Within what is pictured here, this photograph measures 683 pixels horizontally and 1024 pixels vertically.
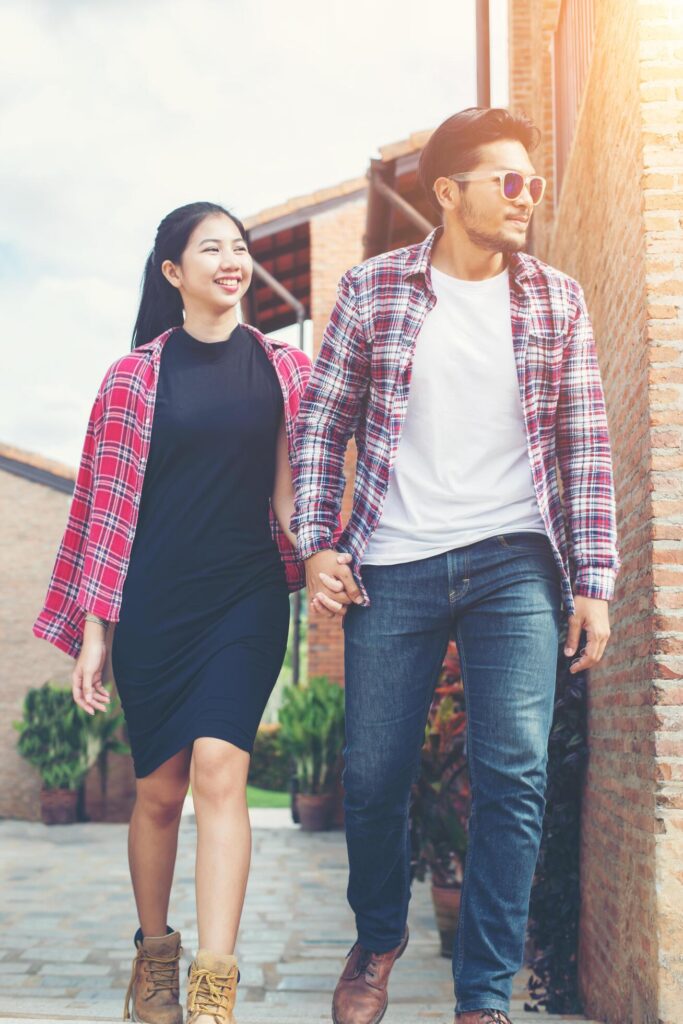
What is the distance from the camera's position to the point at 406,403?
2637 millimetres

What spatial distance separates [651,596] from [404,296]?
107 centimetres

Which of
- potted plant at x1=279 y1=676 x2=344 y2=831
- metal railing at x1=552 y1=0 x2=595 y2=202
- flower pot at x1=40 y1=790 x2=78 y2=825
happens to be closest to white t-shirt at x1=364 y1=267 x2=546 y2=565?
metal railing at x1=552 y1=0 x2=595 y2=202

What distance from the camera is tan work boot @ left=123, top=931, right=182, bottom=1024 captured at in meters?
2.86

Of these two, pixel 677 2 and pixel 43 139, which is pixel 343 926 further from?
pixel 43 139

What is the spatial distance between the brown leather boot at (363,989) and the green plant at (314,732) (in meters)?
9.75

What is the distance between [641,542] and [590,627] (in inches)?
29.7

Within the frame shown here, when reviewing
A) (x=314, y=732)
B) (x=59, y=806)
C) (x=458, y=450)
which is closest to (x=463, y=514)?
(x=458, y=450)

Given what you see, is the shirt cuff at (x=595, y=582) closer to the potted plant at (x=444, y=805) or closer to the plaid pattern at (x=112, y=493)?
the plaid pattern at (x=112, y=493)

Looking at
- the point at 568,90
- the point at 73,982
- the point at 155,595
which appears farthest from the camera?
the point at 568,90

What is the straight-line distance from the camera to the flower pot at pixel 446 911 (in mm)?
5617

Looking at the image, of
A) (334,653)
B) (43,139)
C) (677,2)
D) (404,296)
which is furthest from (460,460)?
(43,139)

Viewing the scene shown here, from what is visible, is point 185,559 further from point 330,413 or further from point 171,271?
point 171,271

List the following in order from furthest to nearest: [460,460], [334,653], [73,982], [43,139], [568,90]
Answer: [43,139] → [334,653] → [568,90] → [73,982] → [460,460]

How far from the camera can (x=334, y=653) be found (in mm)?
13711
